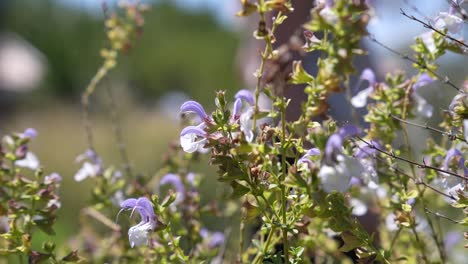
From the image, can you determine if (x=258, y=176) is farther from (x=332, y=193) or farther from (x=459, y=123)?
(x=459, y=123)

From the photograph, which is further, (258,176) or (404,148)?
(404,148)

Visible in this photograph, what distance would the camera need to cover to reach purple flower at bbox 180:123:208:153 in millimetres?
1110

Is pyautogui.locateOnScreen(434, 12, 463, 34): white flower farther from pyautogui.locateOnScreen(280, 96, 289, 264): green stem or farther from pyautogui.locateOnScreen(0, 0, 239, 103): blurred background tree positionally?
pyautogui.locateOnScreen(0, 0, 239, 103): blurred background tree

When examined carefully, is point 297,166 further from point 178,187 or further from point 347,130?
point 178,187

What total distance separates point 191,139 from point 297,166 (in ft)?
0.55

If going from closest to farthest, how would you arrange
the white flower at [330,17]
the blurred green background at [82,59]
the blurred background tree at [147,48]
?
the white flower at [330,17] → the blurred green background at [82,59] → the blurred background tree at [147,48]

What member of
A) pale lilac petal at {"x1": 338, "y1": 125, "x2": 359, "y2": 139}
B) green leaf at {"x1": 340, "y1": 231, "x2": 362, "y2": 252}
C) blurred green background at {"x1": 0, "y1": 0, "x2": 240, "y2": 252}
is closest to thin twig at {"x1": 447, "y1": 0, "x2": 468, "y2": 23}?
pale lilac petal at {"x1": 338, "y1": 125, "x2": 359, "y2": 139}

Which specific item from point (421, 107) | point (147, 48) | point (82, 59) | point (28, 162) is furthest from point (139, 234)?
point (147, 48)

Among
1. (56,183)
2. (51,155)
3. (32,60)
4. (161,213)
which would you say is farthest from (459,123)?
(32,60)

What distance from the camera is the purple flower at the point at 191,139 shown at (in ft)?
3.64

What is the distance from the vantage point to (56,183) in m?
1.38

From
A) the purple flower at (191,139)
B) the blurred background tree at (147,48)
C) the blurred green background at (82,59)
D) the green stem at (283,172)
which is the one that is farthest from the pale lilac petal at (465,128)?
the blurred background tree at (147,48)

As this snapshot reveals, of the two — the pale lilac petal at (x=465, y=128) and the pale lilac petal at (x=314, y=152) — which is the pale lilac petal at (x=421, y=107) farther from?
the pale lilac petal at (x=314, y=152)

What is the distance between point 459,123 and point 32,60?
2477 centimetres
